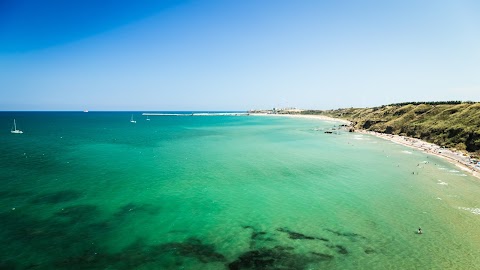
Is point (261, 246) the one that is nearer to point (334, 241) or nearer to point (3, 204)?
point (334, 241)

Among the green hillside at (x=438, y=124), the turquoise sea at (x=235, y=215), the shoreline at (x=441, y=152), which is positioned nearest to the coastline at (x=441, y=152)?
the shoreline at (x=441, y=152)

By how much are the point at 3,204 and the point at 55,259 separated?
2013 cm

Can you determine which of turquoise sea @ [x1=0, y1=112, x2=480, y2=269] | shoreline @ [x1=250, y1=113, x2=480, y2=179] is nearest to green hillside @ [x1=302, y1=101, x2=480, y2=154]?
shoreline @ [x1=250, y1=113, x2=480, y2=179]

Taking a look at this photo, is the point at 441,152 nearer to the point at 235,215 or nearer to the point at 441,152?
the point at 441,152

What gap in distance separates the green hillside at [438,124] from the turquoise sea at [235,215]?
71.0 ft

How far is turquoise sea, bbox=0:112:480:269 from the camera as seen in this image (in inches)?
1049

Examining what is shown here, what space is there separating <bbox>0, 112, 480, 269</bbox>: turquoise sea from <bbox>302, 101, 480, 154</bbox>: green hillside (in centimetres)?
2164

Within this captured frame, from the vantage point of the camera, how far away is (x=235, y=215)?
122 feet

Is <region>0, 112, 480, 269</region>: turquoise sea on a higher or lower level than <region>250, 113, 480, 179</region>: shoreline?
lower

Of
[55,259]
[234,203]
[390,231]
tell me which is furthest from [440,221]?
[55,259]

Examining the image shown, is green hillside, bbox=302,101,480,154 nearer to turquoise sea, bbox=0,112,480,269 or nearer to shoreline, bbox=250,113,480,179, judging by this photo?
shoreline, bbox=250,113,480,179

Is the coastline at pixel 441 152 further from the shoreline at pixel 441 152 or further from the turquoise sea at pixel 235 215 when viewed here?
the turquoise sea at pixel 235 215

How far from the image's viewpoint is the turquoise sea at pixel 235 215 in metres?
26.6

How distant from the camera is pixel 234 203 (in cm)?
4172
